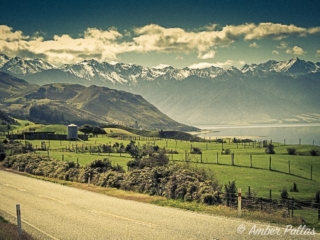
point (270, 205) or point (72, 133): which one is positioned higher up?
point (72, 133)

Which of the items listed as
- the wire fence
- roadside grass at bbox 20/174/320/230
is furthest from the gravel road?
the wire fence

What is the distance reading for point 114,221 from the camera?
25.0m

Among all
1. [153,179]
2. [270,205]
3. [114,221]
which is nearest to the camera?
[114,221]

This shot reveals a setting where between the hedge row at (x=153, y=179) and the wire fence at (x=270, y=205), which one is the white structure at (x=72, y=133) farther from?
the wire fence at (x=270, y=205)

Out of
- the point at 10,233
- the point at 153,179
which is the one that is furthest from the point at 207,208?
the point at 10,233

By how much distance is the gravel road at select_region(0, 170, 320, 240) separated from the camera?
20656mm

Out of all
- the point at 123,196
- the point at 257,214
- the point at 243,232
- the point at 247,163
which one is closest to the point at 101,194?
the point at 123,196

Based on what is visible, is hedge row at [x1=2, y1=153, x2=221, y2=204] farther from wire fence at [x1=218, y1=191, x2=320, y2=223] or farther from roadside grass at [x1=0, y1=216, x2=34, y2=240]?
roadside grass at [x1=0, y1=216, x2=34, y2=240]

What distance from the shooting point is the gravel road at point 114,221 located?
20.7 meters

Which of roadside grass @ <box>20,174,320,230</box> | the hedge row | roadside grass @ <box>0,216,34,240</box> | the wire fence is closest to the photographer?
roadside grass @ <box>0,216,34,240</box>

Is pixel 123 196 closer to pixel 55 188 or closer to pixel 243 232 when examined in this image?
pixel 55 188

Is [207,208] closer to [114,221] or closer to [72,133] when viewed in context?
[114,221]

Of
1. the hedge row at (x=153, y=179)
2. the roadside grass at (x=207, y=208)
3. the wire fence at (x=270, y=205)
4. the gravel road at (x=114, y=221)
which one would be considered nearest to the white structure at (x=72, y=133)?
the hedge row at (x=153, y=179)

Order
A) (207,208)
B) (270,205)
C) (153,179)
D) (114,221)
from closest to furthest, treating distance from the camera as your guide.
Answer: (114,221) → (207,208) → (270,205) → (153,179)
